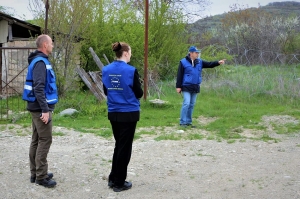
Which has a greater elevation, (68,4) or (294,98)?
(68,4)

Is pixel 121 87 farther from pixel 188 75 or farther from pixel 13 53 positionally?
pixel 13 53

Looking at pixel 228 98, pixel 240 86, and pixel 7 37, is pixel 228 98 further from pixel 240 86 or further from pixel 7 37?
pixel 7 37

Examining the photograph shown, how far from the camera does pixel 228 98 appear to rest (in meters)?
12.9

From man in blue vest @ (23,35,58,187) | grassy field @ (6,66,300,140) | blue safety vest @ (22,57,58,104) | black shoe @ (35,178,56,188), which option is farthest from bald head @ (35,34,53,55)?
grassy field @ (6,66,300,140)

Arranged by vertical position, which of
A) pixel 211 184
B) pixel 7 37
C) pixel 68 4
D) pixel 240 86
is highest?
pixel 68 4

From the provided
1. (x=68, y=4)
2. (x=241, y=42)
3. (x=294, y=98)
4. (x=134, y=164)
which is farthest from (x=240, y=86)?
(x=241, y=42)

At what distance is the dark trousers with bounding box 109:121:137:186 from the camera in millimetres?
4930

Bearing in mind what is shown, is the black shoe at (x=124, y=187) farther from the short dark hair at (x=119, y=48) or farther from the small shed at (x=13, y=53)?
the small shed at (x=13, y=53)

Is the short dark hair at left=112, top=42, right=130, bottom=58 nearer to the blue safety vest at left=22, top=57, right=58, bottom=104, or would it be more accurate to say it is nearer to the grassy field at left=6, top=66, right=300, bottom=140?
the blue safety vest at left=22, top=57, right=58, bottom=104

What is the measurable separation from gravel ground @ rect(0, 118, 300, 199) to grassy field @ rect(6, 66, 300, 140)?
31.2 inches

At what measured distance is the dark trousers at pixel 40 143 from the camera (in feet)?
16.4

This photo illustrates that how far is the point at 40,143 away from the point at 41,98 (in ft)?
1.94

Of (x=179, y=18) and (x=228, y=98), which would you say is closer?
(x=228, y=98)

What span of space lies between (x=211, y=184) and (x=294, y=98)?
7.54m
